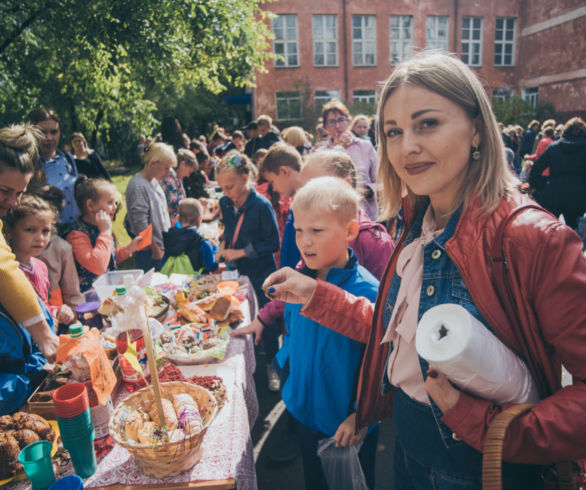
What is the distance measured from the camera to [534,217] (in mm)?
933

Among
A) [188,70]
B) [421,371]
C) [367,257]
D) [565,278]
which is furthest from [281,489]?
[188,70]

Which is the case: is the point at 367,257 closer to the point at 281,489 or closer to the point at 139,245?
the point at 281,489

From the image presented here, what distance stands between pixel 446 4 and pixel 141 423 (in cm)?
2762

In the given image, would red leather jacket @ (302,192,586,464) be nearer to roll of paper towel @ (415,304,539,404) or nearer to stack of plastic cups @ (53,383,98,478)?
roll of paper towel @ (415,304,539,404)

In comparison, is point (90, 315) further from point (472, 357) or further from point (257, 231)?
point (472, 357)

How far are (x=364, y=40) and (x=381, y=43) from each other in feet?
3.32

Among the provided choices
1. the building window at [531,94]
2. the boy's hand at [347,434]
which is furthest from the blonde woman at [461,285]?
the building window at [531,94]

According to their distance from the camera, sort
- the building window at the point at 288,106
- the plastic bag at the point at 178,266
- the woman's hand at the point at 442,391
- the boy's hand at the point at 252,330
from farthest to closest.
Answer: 1. the building window at the point at 288,106
2. the plastic bag at the point at 178,266
3. the boy's hand at the point at 252,330
4. the woman's hand at the point at 442,391

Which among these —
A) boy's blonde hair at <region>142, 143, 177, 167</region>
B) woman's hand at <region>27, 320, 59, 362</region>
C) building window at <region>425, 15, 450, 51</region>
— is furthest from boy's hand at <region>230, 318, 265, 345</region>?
building window at <region>425, 15, 450, 51</region>

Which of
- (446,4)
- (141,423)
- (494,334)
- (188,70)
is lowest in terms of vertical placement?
(141,423)

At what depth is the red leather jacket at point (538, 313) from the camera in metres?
0.86

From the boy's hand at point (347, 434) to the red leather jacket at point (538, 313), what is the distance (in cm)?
69

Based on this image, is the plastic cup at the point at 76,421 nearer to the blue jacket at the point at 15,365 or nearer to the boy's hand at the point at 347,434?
the blue jacket at the point at 15,365

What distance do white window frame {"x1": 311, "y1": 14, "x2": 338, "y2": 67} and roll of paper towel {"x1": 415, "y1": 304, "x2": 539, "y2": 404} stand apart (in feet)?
77.5
